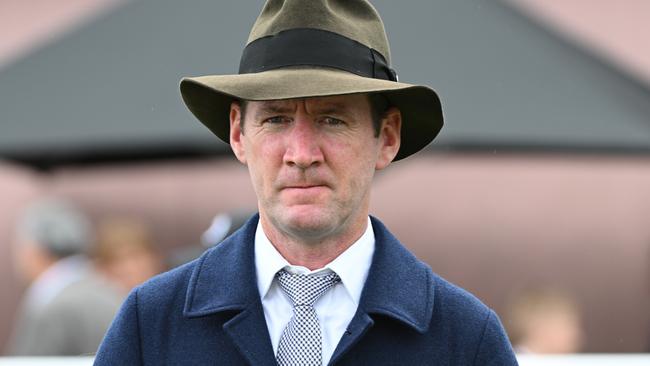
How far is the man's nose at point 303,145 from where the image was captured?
2.29 meters

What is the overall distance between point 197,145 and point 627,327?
3.19 metres

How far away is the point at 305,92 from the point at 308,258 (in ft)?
0.98

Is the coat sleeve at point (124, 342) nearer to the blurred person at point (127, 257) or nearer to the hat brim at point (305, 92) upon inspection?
the hat brim at point (305, 92)

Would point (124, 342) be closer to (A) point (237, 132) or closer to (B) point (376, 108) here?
(A) point (237, 132)

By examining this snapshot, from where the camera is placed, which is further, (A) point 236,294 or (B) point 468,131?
(B) point 468,131

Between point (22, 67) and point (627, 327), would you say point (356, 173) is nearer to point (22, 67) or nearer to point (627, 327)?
point (22, 67)

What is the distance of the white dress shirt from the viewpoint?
236 cm

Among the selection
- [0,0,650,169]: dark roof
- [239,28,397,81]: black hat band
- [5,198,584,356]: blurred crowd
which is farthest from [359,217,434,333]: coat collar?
[0,0,650,169]: dark roof

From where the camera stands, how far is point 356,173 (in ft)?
7.77

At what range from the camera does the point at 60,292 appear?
519 centimetres

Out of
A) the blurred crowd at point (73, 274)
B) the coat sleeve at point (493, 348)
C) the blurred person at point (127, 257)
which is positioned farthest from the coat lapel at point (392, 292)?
the blurred person at point (127, 257)

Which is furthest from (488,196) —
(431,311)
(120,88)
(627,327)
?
(431,311)

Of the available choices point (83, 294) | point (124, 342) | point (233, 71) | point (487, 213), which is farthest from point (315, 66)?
point (487, 213)

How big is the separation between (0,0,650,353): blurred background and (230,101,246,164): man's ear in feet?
5.68
